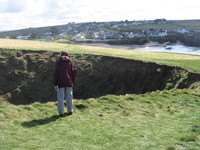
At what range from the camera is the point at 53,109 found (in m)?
10.7

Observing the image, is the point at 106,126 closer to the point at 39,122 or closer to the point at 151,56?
the point at 39,122

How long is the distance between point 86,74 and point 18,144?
30826 mm

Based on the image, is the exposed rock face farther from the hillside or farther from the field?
the field

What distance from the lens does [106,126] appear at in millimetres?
8492

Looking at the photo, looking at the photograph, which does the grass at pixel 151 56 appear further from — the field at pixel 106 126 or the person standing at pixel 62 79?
the person standing at pixel 62 79

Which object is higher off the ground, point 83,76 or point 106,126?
point 106,126

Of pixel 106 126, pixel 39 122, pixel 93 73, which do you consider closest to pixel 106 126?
pixel 106 126

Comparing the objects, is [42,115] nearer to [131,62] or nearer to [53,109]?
[53,109]

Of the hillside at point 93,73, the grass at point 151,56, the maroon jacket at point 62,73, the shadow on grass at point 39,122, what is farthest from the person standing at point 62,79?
the grass at point 151,56

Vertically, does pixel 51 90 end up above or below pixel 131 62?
below

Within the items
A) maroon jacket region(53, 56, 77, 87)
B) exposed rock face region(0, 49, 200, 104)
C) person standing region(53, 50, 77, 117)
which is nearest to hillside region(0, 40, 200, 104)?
exposed rock face region(0, 49, 200, 104)

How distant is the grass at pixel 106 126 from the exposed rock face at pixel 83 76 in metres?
14.4

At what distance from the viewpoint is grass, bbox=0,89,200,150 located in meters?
6.61

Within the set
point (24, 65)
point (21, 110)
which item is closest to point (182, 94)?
point (21, 110)
